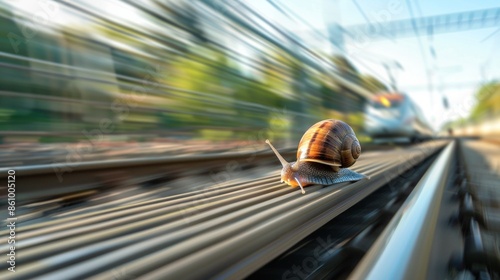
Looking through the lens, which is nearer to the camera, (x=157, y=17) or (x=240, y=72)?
(x=157, y=17)

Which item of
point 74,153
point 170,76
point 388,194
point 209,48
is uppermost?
point 209,48

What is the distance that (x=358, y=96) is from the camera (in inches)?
203

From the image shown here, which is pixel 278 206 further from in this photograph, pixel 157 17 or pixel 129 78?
pixel 157 17

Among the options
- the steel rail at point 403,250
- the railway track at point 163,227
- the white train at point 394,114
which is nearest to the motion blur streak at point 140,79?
the railway track at point 163,227

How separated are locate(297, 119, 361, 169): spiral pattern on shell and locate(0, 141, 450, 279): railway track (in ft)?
0.61

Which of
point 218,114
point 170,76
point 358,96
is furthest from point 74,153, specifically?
point 358,96

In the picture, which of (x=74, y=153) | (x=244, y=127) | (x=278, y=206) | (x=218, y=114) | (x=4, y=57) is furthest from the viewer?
(x=244, y=127)

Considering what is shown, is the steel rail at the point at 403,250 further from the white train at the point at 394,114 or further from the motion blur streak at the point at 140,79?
the white train at the point at 394,114

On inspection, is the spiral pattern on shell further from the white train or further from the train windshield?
the train windshield

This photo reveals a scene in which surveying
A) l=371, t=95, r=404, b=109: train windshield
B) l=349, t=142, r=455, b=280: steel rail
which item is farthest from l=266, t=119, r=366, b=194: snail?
l=371, t=95, r=404, b=109: train windshield

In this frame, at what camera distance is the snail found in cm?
123

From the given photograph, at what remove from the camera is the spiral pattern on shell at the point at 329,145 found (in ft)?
4.46

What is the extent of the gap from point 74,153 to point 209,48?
96 centimetres

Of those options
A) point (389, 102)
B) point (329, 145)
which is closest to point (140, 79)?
point (329, 145)
